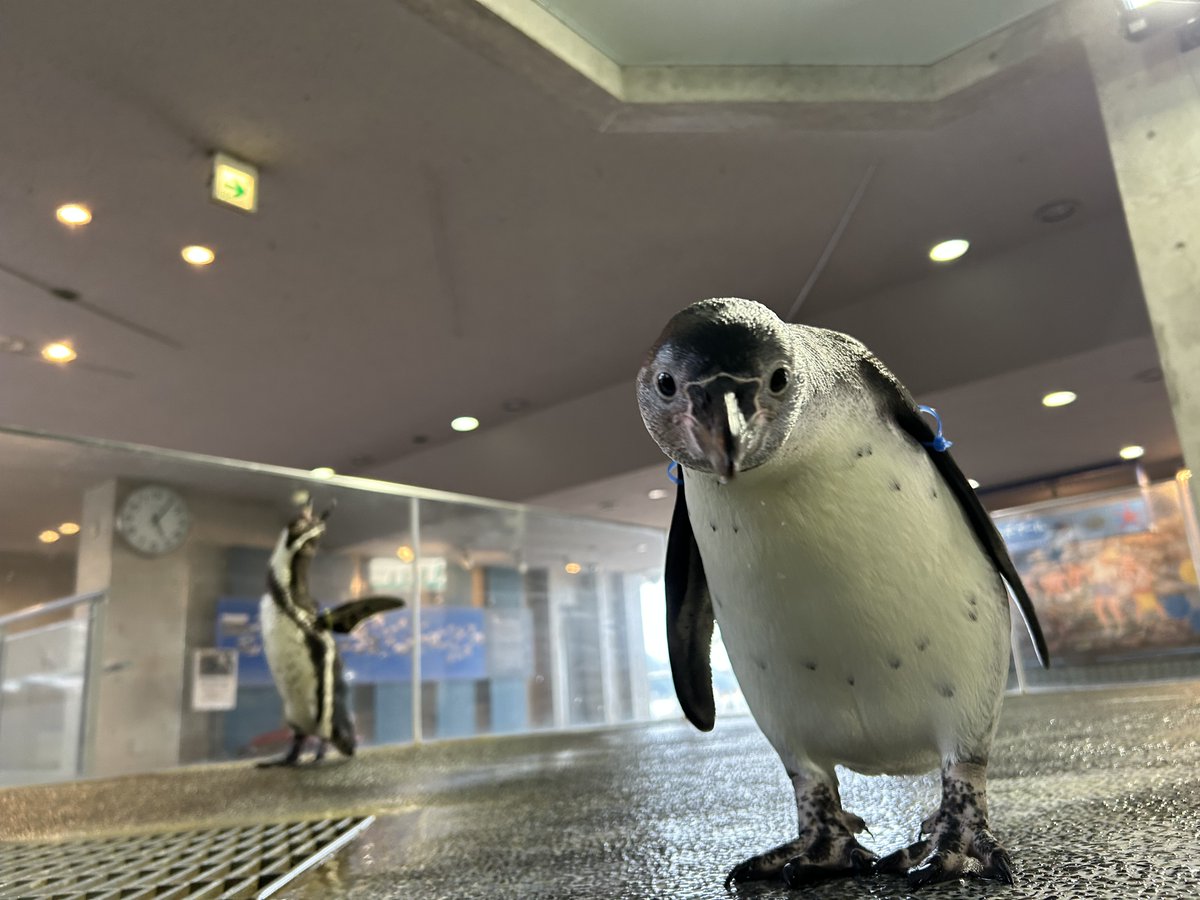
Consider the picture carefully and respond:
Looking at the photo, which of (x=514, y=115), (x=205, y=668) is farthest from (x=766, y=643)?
(x=205, y=668)

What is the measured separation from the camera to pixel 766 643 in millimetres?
606

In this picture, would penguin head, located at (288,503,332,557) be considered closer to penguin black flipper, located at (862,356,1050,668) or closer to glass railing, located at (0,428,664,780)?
glass railing, located at (0,428,664,780)

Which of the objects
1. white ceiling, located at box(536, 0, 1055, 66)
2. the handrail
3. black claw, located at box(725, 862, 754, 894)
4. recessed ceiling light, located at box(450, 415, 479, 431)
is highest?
white ceiling, located at box(536, 0, 1055, 66)

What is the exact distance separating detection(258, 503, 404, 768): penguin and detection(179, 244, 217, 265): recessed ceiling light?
1.35 metres

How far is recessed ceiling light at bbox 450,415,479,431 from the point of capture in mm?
5035

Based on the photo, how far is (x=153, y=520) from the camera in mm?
3992

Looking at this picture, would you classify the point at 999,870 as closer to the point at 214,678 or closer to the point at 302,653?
the point at 302,653

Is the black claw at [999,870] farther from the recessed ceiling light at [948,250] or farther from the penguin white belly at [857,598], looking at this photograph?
the recessed ceiling light at [948,250]

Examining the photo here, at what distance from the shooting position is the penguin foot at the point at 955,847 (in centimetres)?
53

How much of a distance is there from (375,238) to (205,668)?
2.75m

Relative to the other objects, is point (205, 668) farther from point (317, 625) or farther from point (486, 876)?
point (486, 876)

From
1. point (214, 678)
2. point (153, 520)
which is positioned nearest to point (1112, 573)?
point (214, 678)

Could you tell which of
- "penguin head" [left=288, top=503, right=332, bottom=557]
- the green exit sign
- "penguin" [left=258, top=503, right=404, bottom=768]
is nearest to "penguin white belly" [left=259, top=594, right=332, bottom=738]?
"penguin" [left=258, top=503, right=404, bottom=768]

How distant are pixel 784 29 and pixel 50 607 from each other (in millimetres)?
3610
